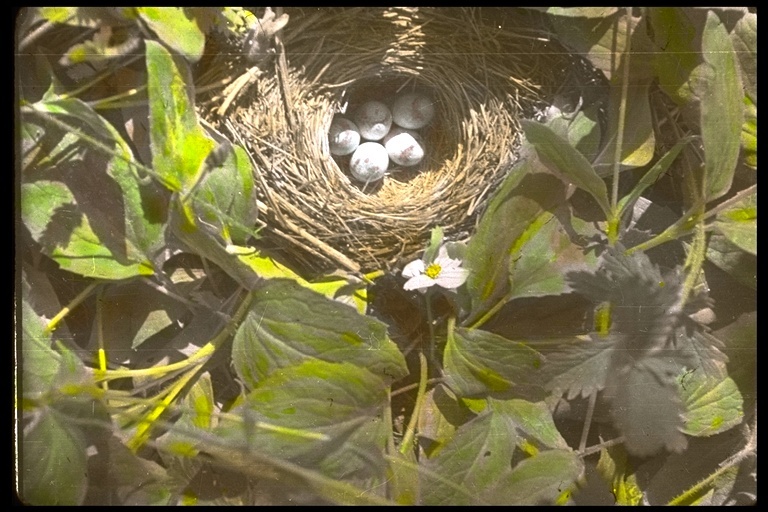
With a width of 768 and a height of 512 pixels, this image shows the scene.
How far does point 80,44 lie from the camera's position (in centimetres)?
80

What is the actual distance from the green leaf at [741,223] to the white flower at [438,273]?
0.34m

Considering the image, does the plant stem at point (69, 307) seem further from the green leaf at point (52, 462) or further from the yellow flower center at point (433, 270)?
the yellow flower center at point (433, 270)

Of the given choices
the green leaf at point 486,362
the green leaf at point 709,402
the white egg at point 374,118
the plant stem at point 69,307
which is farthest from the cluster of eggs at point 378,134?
the green leaf at point 709,402

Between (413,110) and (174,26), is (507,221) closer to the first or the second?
(413,110)

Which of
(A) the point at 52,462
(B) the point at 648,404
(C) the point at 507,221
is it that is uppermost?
(C) the point at 507,221

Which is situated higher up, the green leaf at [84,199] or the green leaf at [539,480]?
the green leaf at [84,199]

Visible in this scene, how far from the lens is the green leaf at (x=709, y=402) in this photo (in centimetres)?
83

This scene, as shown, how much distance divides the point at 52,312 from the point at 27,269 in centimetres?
6

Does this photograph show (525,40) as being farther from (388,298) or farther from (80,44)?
(80,44)

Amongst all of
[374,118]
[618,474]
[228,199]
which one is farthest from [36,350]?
[618,474]

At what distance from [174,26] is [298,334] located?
42 cm

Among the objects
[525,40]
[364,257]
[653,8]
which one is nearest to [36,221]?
[364,257]

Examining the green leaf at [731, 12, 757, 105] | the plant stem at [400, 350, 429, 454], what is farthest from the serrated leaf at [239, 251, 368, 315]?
the green leaf at [731, 12, 757, 105]

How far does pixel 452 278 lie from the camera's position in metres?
0.81
